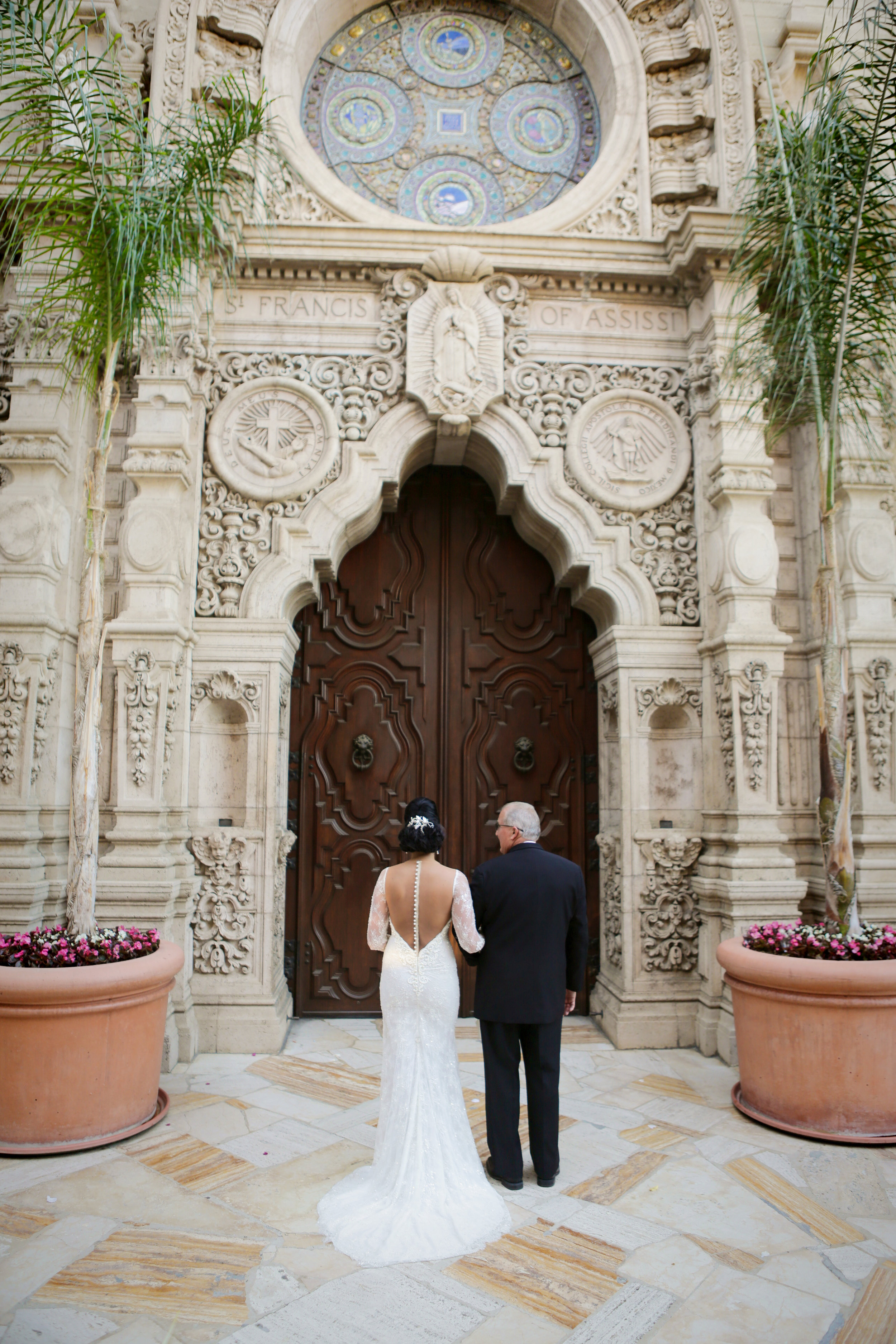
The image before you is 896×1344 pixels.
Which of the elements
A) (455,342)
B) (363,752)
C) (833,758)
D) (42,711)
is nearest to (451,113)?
(455,342)

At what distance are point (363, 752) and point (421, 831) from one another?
2817 millimetres

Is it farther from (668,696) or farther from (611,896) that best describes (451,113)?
(611,896)

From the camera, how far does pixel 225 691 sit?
544 cm

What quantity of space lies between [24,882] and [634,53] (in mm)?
6906

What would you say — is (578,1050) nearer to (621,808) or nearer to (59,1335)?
(621,808)

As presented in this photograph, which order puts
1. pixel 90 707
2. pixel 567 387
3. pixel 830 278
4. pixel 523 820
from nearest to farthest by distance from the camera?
pixel 523 820 < pixel 90 707 < pixel 830 278 < pixel 567 387

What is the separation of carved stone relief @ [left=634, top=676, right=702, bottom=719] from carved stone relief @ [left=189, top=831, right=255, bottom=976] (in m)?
2.65

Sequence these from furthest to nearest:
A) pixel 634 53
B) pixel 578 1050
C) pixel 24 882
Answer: pixel 634 53
pixel 578 1050
pixel 24 882

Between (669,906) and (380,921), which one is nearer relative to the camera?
(380,921)

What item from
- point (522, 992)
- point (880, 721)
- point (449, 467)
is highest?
point (449, 467)

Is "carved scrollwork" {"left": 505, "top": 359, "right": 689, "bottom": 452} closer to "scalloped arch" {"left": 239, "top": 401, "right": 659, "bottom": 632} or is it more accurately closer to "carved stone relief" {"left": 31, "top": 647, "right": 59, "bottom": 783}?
"scalloped arch" {"left": 239, "top": 401, "right": 659, "bottom": 632}

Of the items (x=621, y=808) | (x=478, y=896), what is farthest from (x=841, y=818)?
(x=478, y=896)

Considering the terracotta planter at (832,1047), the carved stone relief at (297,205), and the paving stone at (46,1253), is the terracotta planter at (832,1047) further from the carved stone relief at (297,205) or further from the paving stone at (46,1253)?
the carved stone relief at (297,205)

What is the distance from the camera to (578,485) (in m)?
5.83
